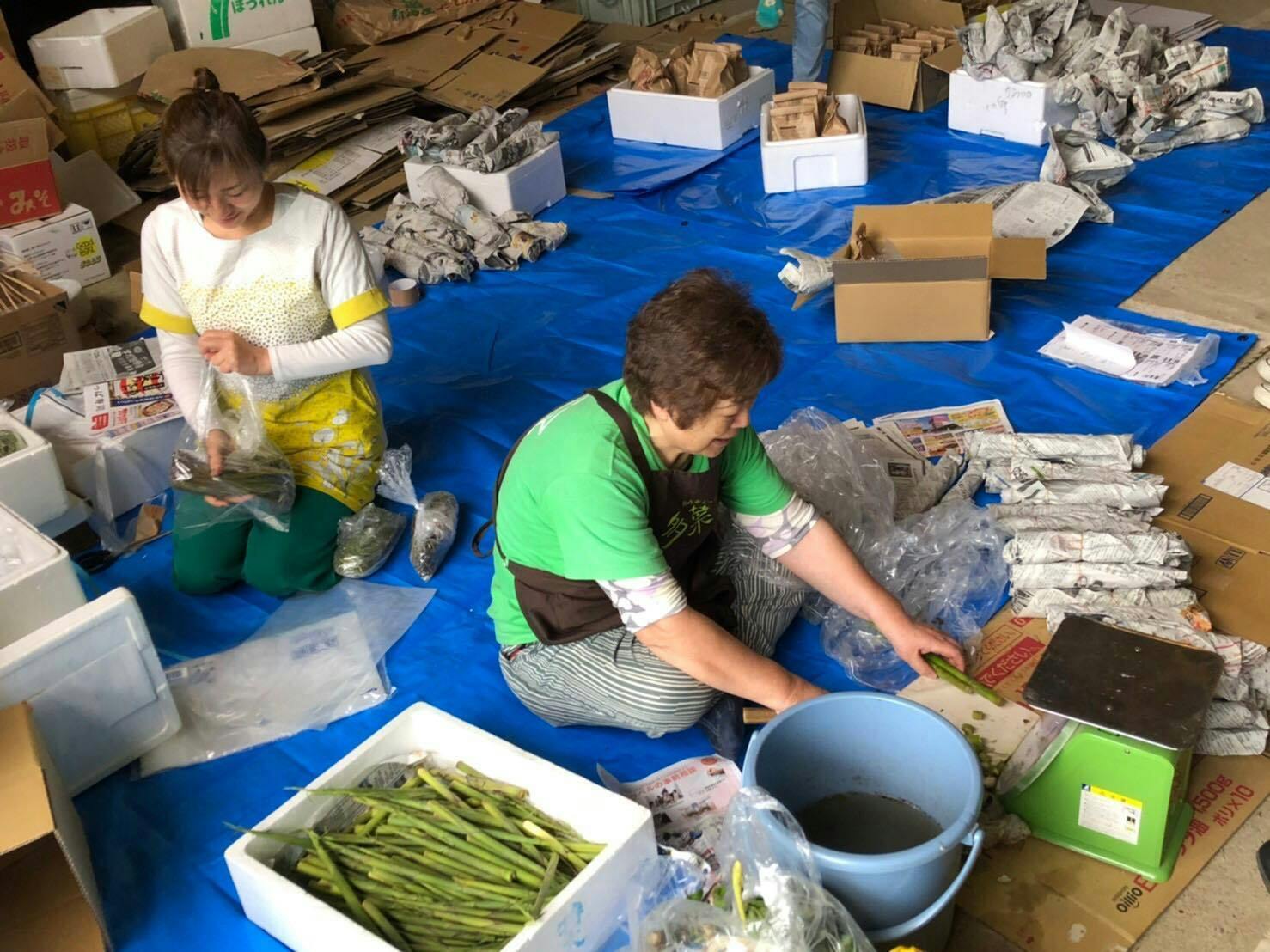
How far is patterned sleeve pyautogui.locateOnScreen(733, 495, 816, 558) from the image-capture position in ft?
6.88

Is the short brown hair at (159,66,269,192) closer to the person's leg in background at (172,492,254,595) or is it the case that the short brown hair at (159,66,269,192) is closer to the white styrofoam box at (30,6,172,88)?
the person's leg in background at (172,492,254,595)

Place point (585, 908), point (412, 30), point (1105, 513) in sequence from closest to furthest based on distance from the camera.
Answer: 1. point (585, 908)
2. point (1105, 513)
3. point (412, 30)

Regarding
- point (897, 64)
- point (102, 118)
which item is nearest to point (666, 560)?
point (897, 64)

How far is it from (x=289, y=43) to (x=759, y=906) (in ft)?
15.4

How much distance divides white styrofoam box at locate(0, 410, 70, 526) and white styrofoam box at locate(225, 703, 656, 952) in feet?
3.58

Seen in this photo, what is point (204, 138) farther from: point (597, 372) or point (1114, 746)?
point (1114, 746)

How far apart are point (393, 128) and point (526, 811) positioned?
3.57 metres

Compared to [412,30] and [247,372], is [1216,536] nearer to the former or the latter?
[247,372]

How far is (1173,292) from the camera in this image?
3305 millimetres

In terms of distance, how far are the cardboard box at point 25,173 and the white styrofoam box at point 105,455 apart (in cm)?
125

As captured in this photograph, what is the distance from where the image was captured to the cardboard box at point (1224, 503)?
7.45ft

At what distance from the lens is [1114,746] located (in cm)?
170

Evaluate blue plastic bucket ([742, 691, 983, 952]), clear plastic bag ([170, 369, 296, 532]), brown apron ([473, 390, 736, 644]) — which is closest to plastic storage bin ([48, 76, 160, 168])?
clear plastic bag ([170, 369, 296, 532])

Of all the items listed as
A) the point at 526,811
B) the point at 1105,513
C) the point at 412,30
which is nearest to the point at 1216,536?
the point at 1105,513
